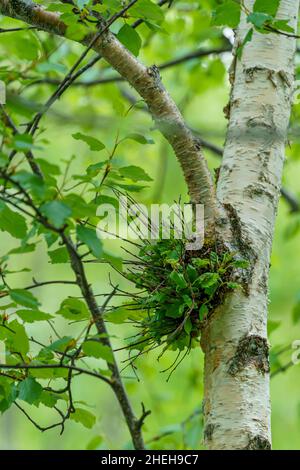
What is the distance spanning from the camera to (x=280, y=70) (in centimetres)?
202

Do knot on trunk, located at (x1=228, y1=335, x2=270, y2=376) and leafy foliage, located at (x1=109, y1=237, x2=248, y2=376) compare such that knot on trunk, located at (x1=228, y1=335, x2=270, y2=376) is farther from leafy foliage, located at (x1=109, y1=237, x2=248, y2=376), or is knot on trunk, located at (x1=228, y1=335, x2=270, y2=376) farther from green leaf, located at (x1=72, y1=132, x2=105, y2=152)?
green leaf, located at (x1=72, y1=132, x2=105, y2=152)

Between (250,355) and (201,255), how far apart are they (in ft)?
0.91

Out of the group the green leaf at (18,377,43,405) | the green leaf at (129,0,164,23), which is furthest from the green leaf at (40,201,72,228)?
the green leaf at (129,0,164,23)

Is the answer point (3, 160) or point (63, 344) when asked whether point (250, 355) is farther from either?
point (3, 160)

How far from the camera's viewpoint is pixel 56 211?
1.29 meters

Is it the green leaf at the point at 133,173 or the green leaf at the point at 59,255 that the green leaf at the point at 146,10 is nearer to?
the green leaf at the point at 133,173

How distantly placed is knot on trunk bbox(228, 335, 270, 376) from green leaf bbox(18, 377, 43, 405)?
44cm

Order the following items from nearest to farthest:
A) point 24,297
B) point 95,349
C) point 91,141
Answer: point 24,297
point 95,349
point 91,141

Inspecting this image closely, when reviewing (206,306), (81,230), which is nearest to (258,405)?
(206,306)

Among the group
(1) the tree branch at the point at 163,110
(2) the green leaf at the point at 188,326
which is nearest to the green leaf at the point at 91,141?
(1) the tree branch at the point at 163,110

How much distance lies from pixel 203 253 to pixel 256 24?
0.56m

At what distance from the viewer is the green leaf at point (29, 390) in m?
1.60

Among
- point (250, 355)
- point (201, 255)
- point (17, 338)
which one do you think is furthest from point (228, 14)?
point (17, 338)
